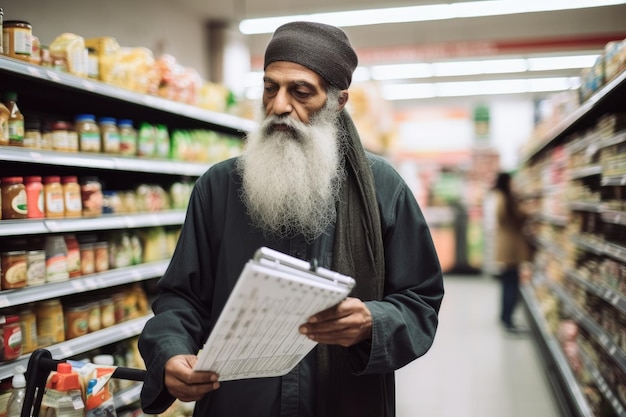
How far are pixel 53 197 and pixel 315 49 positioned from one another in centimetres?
180

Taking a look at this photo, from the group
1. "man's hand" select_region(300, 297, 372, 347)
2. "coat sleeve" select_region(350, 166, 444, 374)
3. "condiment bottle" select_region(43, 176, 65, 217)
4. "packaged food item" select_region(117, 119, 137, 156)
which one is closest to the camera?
"man's hand" select_region(300, 297, 372, 347)

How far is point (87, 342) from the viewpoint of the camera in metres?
3.00

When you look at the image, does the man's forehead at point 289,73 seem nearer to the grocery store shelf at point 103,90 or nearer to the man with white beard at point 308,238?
the man with white beard at point 308,238

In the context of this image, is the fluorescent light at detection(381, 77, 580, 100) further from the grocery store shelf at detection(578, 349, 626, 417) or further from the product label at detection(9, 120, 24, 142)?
the product label at detection(9, 120, 24, 142)

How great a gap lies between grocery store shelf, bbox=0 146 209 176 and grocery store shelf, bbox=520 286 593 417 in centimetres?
297

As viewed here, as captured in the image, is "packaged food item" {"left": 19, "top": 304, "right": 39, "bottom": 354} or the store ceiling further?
the store ceiling

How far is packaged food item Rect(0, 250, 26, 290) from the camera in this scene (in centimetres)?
253

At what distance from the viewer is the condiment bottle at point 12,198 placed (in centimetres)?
255

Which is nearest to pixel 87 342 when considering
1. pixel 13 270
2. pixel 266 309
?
pixel 13 270

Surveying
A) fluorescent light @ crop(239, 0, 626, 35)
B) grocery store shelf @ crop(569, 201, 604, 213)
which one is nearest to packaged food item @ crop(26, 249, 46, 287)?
grocery store shelf @ crop(569, 201, 604, 213)

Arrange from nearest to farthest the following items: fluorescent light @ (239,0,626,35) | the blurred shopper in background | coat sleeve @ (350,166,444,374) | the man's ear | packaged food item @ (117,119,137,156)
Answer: coat sleeve @ (350,166,444,374) → the man's ear → packaged food item @ (117,119,137,156) → fluorescent light @ (239,0,626,35) → the blurred shopper in background

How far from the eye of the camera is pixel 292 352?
1.30 metres

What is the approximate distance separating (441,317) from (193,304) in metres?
7.07

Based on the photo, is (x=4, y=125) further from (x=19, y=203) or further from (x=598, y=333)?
(x=598, y=333)
